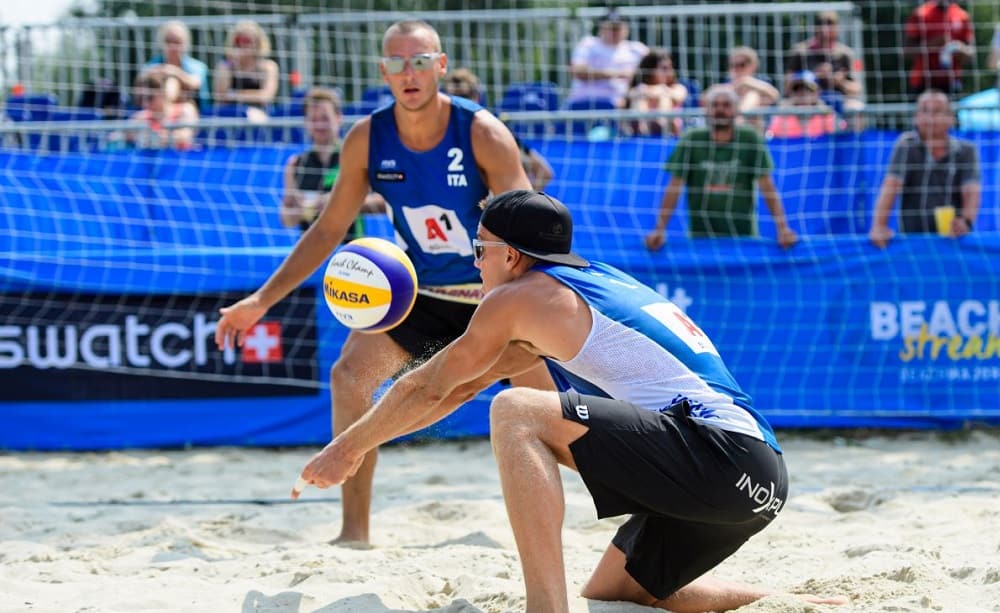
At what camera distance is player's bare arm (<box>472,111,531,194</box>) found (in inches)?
177

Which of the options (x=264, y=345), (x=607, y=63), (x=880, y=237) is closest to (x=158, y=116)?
(x=264, y=345)

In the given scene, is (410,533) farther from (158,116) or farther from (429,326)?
(158,116)

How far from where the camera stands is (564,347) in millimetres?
3066

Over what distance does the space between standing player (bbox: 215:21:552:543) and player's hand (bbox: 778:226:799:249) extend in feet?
9.29

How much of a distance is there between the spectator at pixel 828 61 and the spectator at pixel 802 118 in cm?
23

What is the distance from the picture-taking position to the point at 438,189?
180 inches

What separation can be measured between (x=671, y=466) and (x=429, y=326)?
5.62ft

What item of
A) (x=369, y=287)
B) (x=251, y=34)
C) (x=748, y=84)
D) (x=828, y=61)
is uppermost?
(x=251, y=34)

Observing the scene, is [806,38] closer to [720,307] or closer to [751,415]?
[720,307]

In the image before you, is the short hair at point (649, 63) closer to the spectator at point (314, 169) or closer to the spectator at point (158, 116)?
the spectator at point (314, 169)

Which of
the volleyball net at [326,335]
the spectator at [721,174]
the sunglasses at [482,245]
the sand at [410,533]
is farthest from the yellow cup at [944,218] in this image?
the sunglasses at [482,245]

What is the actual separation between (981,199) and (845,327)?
122 centimetres

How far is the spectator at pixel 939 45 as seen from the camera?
8305mm

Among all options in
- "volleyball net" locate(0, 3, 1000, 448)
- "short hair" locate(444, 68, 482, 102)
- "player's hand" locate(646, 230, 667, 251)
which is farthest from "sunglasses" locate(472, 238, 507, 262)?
"short hair" locate(444, 68, 482, 102)
